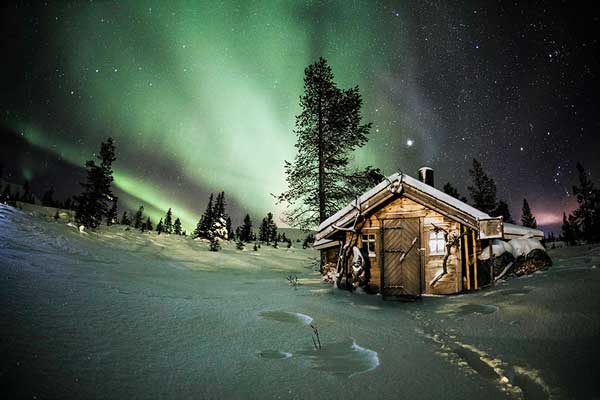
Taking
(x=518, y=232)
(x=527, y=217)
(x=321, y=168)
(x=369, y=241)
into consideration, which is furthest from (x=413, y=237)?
(x=527, y=217)

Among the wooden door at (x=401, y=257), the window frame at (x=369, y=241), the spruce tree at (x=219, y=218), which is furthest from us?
the spruce tree at (x=219, y=218)

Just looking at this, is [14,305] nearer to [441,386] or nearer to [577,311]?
[441,386]

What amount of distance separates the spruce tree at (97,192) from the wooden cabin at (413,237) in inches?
1320

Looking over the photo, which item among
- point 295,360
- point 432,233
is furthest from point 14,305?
point 432,233

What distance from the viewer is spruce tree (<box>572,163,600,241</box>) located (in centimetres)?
3459

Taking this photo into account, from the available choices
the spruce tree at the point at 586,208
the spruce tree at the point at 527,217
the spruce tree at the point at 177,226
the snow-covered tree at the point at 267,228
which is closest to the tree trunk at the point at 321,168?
the spruce tree at the point at 586,208

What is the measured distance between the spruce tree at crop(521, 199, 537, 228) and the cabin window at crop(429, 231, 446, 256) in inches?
2815

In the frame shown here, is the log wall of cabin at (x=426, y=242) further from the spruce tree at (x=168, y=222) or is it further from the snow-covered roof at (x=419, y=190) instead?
the spruce tree at (x=168, y=222)

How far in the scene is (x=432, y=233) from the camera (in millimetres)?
9617

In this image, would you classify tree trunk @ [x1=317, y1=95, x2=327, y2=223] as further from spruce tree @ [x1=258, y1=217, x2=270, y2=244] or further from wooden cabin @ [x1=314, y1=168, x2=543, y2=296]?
spruce tree @ [x1=258, y1=217, x2=270, y2=244]

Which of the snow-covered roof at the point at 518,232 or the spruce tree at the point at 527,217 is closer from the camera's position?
the snow-covered roof at the point at 518,232

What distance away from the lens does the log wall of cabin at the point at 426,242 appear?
905 centimetres

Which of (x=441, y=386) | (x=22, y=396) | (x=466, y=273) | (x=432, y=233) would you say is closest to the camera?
(x=22, y=396)

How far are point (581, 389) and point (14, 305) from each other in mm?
6712
